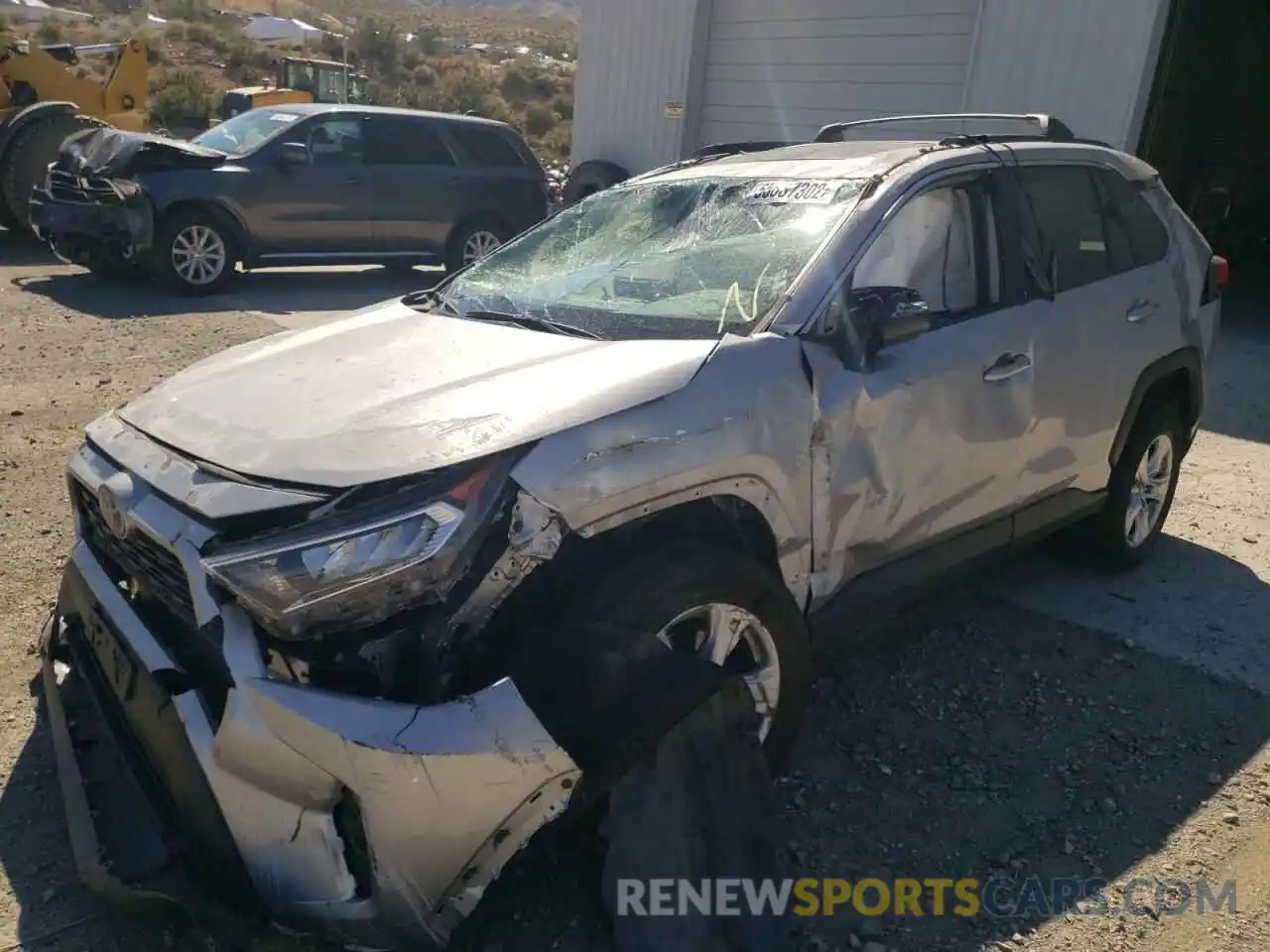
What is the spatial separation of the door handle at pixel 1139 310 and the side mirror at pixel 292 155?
8.54m

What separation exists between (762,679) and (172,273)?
881cm

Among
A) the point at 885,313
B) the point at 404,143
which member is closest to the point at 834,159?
the point at 885,313

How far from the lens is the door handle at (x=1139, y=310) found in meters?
4.09

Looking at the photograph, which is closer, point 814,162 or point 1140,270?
point 814,162

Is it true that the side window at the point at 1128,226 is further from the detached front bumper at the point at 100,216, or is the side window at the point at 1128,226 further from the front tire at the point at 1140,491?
the detached front bumper at the point at 100,216

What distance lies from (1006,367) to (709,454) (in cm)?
144

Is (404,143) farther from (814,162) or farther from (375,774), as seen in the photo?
(375,774)

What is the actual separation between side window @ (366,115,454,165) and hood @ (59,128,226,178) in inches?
63.4

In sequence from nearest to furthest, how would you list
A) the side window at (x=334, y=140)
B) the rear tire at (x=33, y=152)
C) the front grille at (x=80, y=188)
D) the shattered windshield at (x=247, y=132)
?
the front grille at (x=80, y=188)
the shattered windshield at (x=247, y=132)
the side window at (x=334, y=140)
the rear tire at (x=33, y=152)

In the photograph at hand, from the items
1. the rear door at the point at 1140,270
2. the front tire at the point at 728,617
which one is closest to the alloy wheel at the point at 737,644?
the front tire at the point at 728,617

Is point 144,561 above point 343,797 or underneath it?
above

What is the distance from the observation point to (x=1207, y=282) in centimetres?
466

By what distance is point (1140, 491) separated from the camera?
4586mm

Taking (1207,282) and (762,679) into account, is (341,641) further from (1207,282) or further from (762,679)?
(1207,282)
